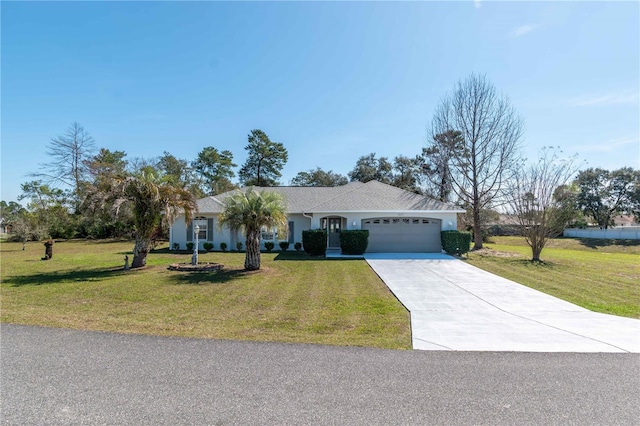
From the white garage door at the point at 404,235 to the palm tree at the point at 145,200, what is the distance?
10530mm

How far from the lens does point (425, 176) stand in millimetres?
38531

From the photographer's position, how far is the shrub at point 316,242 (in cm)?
1838

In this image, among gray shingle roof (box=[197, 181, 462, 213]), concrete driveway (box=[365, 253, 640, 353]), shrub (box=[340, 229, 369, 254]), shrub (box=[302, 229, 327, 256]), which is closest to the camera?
concrete driveway (box=[365, 253, 640, 353])

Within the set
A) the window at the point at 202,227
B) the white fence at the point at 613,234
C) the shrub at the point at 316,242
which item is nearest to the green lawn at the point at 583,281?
the shrub at the point at 316,242

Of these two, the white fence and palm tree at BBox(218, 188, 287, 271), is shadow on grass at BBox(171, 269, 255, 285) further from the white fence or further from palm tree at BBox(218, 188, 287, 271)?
the white fence

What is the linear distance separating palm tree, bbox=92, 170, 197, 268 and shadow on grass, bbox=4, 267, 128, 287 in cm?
128

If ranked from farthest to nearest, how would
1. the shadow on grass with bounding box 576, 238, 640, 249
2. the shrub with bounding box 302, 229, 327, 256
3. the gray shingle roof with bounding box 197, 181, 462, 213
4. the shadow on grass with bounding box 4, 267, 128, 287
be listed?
1. the shadow on grass with bounding box 576, 238, 640, 249
2. the gray shingle roof with bounding box 197, 181, 462, 213
3. the shrub with bounding box 302, 229, 327, 256
4. the shadow on grass with bounding box 4, 267, 128, 287

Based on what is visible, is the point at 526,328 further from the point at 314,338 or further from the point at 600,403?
the point at 314,338

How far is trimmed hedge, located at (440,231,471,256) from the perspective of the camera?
18.6 meters

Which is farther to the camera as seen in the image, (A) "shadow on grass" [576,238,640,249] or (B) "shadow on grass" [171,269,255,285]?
(A) "shadow on grass" [576,238,640,249]

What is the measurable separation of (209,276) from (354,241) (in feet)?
28.8

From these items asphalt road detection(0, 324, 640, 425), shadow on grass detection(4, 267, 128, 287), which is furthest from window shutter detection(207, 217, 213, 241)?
asphalt road detection(0, 324, 640, 425)

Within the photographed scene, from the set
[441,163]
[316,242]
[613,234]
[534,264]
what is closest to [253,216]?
[316,242]

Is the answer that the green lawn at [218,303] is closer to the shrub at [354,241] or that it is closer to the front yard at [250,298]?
the front yard at [250,298]
